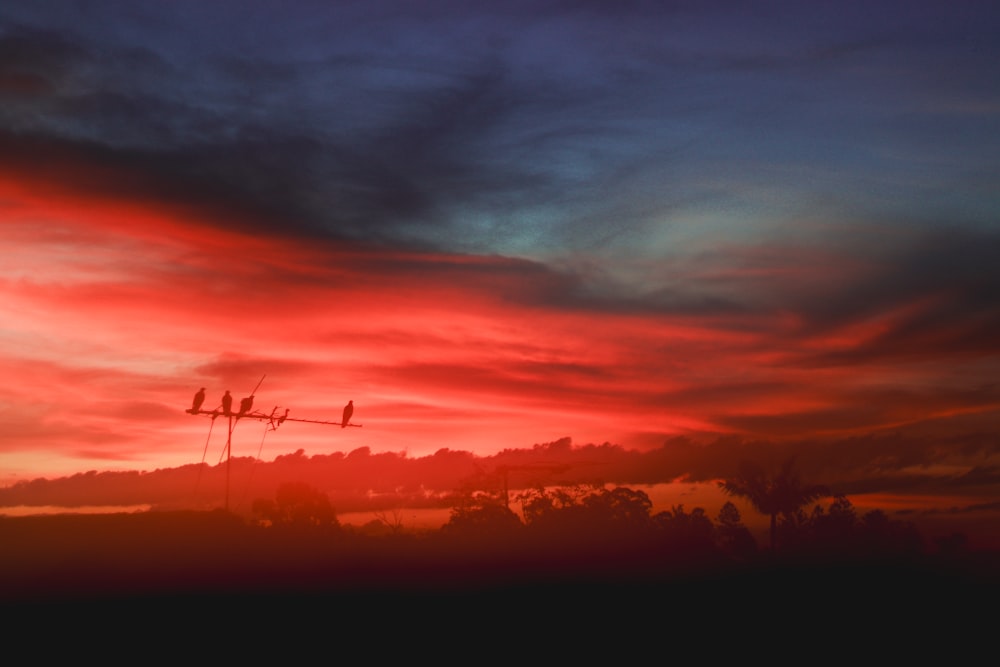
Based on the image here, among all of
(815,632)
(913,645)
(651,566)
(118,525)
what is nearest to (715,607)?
(815,632)

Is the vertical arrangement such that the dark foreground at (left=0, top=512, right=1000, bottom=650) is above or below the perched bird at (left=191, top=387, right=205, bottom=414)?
below

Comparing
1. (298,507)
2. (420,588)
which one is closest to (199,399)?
(420,588)

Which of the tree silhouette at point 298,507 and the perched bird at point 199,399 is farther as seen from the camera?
the tree silhouette at point 298,507

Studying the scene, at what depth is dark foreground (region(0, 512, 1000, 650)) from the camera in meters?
40.3

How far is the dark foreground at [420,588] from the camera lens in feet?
132

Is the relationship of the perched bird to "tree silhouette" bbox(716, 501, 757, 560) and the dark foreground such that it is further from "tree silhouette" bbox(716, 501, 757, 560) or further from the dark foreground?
"tree silhouette" bbox(716, 501, 757, 560)

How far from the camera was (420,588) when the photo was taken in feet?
158

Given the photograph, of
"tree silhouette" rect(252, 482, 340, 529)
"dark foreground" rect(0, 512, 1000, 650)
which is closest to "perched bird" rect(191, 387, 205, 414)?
"dark foreground" rect(0, 512, 1000, 650)

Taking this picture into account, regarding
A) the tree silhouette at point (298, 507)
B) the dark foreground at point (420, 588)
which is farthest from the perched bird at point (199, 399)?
the tree silhouette at point (298, 507)

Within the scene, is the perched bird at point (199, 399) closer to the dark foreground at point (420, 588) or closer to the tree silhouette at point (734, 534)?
the dark foreground at point (420, 588)

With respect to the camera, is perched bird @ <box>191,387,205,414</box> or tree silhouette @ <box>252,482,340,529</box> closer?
perched bird @ <box>191,387,205,414</box>

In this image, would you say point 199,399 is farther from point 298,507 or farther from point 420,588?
point 298,507

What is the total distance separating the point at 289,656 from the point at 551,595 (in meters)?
15.1

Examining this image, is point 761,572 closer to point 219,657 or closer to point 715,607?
point 715,607
